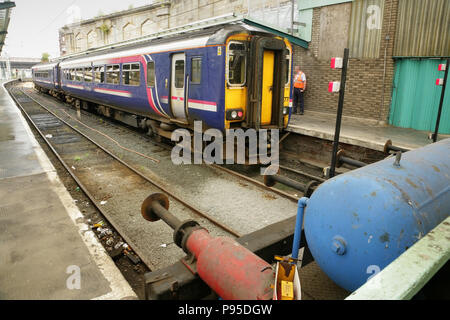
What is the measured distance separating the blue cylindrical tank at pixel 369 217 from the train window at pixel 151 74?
8.32 meters

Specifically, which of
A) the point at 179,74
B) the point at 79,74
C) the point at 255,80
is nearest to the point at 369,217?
the point at 255,80

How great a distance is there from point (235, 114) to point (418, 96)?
6.31 m

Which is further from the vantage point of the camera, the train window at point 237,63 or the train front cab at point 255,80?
the train front cab at point 255,80

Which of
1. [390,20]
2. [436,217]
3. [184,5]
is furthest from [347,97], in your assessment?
[184,5]

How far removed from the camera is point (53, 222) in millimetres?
4828

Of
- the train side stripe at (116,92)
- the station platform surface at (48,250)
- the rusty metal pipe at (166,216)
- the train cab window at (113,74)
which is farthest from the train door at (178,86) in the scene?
the rusty metal pipe at (166,216)

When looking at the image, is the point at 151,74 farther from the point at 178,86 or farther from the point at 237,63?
the point at 237,63

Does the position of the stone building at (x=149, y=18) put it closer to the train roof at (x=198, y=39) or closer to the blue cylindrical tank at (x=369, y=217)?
the train roof at (x=198, y=39)

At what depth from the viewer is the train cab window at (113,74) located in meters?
12.4

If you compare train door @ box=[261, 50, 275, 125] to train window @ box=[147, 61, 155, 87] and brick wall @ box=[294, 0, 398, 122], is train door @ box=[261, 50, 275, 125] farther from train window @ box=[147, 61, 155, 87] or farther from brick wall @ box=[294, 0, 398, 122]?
brick wall @ box=[294, 0, 398, 122]

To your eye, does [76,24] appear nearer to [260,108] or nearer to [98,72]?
[98,72]

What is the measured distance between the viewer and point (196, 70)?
27.1ft

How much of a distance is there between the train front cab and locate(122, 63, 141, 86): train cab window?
4.29 metres

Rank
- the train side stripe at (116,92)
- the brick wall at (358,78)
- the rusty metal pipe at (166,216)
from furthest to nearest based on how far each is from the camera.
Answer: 1. the train side stripe at (116,92)
2. the brick wall at (358,78)
3. the rusty metal pipe at (166,216)
